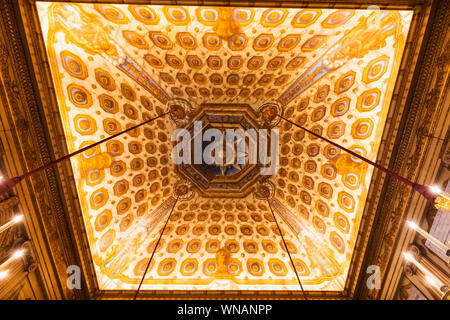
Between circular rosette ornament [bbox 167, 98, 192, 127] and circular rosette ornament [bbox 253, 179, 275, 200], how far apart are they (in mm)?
4444

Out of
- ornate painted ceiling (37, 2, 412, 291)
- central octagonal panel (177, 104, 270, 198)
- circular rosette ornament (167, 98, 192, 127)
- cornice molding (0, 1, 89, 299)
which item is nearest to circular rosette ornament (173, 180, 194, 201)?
ornate painted ceiling (37, 2, 412, 291)

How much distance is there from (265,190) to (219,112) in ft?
13.6

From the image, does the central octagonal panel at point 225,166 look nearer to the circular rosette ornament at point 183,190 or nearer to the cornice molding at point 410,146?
the circular rosette ornament at point 183,190

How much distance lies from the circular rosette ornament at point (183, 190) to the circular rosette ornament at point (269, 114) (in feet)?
14.3

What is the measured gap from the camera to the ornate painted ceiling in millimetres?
5738

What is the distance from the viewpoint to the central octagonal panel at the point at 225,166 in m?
8.78

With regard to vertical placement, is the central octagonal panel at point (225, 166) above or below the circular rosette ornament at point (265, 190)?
above

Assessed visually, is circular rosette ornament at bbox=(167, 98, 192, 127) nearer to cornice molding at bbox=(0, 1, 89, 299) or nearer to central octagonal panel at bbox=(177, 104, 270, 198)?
central octagonal panel at bbox=(177, 104, 270, 198)

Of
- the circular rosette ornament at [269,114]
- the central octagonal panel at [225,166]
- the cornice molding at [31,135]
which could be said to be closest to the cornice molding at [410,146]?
the circular rosette ornament at [269,114]

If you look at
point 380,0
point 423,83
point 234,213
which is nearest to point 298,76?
point 380,0

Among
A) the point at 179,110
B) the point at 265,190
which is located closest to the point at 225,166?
the point at 265,190

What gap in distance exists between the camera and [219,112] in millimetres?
8516
